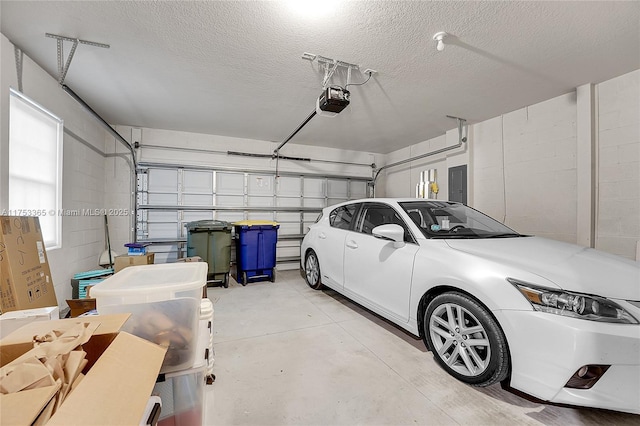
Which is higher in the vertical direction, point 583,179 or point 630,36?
point 630,36

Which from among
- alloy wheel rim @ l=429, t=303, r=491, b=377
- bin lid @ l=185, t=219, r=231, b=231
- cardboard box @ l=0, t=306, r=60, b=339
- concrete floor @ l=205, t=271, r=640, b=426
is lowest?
concrete floor @ l=205, t=271, r=640, b=426

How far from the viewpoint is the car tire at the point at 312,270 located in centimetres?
395

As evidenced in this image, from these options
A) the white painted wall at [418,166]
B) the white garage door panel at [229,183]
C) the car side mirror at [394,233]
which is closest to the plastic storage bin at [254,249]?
the white garage door panel at [229,183]

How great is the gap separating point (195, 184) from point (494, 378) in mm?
5530

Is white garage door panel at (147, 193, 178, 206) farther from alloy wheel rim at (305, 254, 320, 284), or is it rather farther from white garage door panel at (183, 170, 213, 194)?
alloy wheel rim at (305, 254, 320, 284)

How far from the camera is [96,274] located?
3.53 m

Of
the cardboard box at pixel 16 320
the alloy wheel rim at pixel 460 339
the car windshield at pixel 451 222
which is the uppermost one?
the car windshield at pixel 451 222

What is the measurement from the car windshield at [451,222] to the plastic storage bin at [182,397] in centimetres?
199

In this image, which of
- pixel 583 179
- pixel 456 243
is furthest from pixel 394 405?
pixel 583 179

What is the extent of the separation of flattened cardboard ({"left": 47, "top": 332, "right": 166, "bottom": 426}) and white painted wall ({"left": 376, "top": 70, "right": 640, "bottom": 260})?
14.4ft

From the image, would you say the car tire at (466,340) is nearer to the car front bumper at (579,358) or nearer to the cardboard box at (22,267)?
the car front bumper at (579,358)

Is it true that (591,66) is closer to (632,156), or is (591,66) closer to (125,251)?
(632,156)

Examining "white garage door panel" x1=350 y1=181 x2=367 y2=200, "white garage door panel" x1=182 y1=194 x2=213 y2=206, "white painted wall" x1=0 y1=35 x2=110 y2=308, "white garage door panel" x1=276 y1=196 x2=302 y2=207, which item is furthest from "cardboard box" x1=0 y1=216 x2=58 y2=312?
"white garage door panel" x1=350 y1=181 x2=367 y2=200

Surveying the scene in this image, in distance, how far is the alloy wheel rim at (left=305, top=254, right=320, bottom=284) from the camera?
3.97 metres
